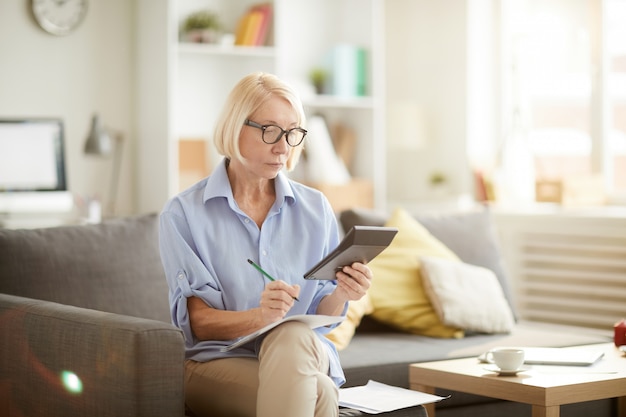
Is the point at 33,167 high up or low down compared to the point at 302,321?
up

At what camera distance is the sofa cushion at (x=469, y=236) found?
355 cm

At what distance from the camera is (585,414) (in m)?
2.99

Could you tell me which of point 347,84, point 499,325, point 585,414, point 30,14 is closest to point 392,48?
point 347,84

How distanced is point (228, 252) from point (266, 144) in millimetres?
270

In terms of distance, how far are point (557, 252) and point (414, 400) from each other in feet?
8.26

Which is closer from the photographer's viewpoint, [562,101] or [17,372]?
[17,372]

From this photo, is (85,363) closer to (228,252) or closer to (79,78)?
(228,252)

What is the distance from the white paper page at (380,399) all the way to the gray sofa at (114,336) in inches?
1.1

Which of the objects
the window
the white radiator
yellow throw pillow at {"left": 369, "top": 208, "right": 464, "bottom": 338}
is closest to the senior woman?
yellow throw pillow at {"left": 369, "top": 208, "right": 464, "bottom": 338}

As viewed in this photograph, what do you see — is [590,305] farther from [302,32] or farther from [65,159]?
[65,159]

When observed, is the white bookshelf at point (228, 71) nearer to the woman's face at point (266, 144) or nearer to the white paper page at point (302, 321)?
the woman's face at point (266, 144)

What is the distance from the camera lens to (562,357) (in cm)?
251

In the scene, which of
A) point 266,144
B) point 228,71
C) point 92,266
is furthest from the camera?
point 228,71

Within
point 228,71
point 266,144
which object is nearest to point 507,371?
point 266,144
